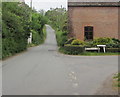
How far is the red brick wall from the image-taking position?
94.7 feet

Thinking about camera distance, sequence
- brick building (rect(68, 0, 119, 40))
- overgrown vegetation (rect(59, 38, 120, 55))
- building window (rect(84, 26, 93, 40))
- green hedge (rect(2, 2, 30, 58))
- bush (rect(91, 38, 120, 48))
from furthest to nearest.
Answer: building window (rect(84, 26, 93, 40))
brick building (rect(68, 0, 119, 40))
bush (rect(91, 38, 120, 48))
overgrown vegetation (rect(59, 38, 120, 55))
green hedge (rect(2, 2, 30, 58))

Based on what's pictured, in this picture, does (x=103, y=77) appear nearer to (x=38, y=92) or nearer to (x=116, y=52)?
(x=38, y=92)

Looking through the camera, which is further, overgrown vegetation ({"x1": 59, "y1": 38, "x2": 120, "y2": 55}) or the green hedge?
overgrown vegetation ({"x1": 59, "y1": 38, "x2": 120, "y2": 55})

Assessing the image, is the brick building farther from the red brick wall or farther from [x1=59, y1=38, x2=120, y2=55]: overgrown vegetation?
[x1=59, y1=38, x2=120, y2=55]: overgrown vegetation

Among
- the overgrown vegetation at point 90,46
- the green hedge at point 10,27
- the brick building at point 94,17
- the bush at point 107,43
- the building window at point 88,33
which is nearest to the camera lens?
the green hedge at point 10,27

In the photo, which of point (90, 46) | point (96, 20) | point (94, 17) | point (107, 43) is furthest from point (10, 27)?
point (96, 20)

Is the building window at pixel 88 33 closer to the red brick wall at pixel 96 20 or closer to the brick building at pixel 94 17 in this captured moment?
the brick building at pixel 94 17

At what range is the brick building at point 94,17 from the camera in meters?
28.8

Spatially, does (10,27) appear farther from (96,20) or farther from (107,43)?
(96,20)

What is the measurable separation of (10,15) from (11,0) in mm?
3279

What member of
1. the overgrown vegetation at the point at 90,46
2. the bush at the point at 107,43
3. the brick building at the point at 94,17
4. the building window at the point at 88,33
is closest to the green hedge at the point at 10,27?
the overgrown vegetation at the point at 90,46

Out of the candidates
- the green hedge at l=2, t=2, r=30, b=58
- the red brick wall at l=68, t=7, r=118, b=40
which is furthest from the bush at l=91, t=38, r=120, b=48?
the green hedge at l=2, t=2, r=30, b=58

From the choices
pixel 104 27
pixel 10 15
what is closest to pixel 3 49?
pixel 10 15

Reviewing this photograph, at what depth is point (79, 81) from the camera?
9.38 m
